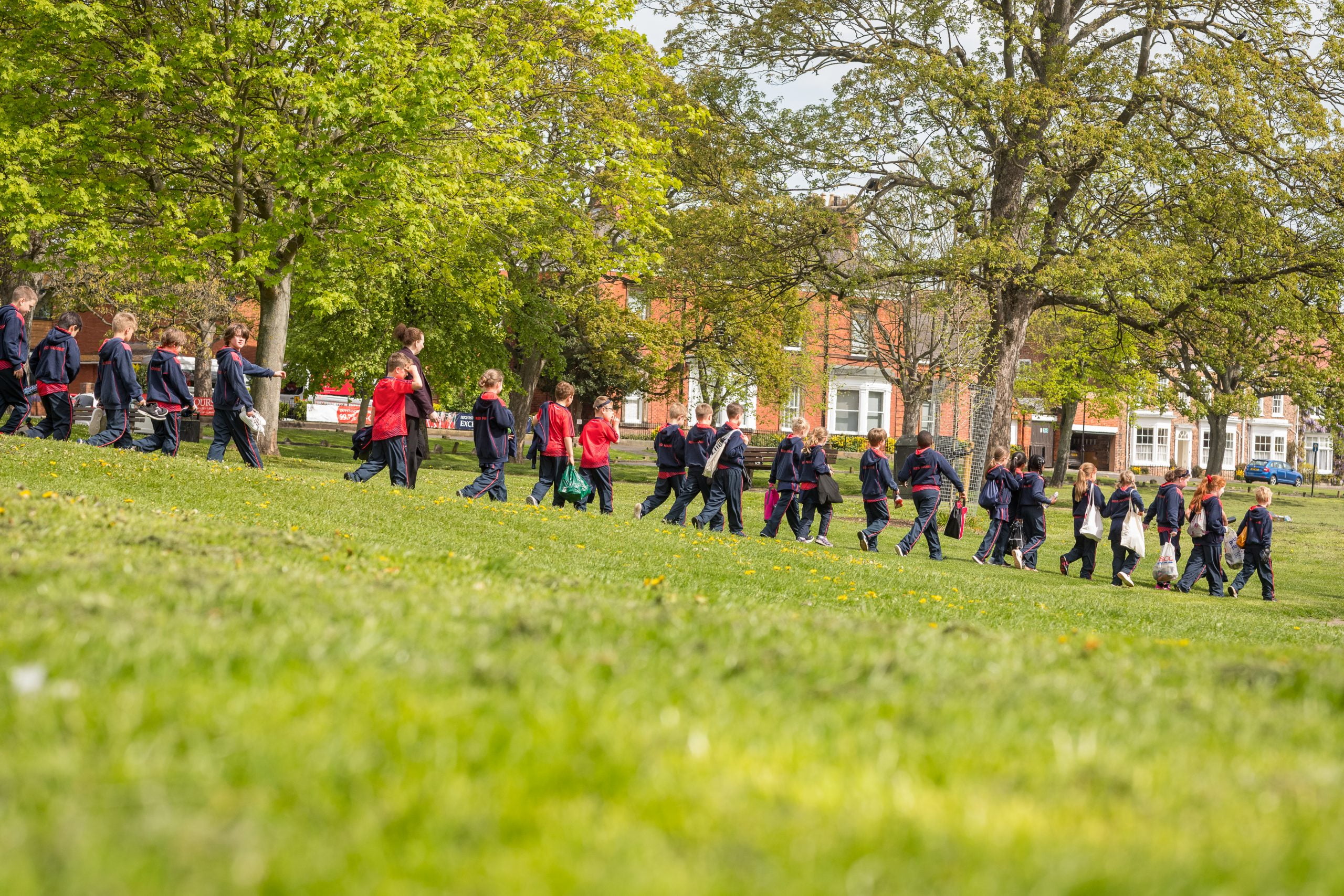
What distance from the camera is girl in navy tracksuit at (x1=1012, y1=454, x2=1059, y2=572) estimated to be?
16.8 metres

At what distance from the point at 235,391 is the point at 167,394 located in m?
1.26

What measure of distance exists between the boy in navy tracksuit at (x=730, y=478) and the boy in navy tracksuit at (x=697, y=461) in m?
0.10

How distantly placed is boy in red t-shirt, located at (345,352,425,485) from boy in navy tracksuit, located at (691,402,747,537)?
176 inches

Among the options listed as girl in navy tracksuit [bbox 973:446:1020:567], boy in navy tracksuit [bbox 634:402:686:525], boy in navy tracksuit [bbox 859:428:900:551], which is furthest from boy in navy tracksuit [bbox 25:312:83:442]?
girl in navy tracksuit [bbox 973:446:1020:567]

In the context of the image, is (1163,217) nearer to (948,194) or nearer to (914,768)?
(948,194)

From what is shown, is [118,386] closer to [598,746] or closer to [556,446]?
[556,446]

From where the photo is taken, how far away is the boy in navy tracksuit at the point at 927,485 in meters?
16.3

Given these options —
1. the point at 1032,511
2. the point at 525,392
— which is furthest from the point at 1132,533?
the point at 525,392

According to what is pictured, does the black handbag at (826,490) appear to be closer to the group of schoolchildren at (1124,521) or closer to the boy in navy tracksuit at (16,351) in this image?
the group of schoolchildren at (1124,521)

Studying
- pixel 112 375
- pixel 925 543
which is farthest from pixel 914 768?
pixel 925 543

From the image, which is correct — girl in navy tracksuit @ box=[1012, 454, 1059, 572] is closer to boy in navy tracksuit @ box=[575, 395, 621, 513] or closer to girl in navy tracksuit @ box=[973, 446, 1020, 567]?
girl in navy tracksuit @ box=[973, 446, 1020, 567]

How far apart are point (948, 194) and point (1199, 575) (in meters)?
11.8

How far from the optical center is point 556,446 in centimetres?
1548

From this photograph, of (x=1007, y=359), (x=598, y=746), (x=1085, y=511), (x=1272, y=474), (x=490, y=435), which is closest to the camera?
(x=598, y=746)
